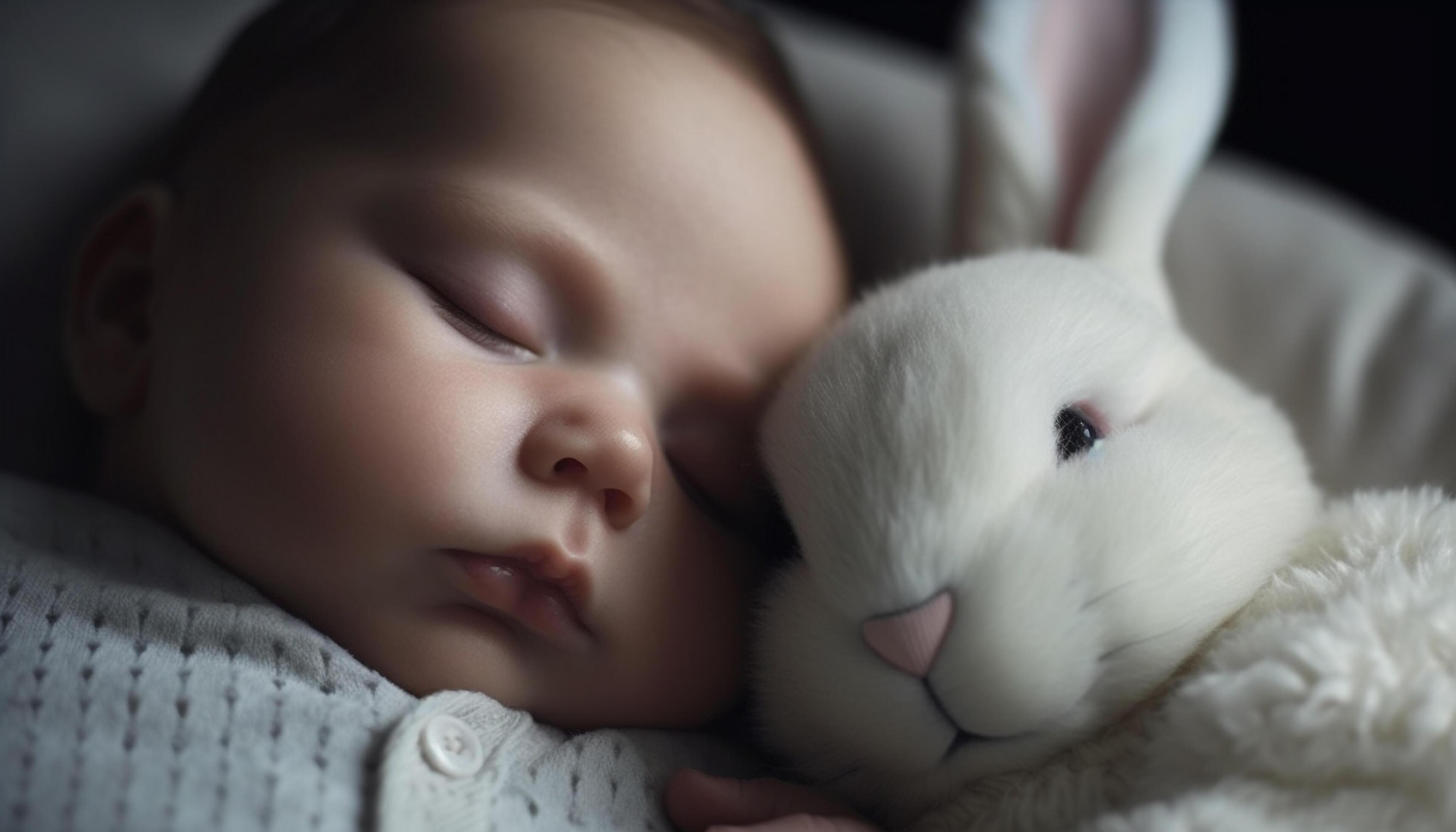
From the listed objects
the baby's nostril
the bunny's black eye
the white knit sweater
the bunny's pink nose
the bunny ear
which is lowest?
the white knit sweater

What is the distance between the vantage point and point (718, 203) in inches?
38.0

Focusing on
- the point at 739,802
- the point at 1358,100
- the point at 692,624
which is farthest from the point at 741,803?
the point at 1358,100

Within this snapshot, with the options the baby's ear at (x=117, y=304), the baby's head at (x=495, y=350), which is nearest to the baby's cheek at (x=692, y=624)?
the baby's head at (x=495, y=350)

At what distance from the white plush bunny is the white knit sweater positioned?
163mm

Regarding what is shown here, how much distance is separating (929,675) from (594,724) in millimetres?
301

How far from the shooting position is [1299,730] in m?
0.66

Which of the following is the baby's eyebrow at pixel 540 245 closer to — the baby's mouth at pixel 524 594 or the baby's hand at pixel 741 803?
the baby's mouth at pixel 524 594

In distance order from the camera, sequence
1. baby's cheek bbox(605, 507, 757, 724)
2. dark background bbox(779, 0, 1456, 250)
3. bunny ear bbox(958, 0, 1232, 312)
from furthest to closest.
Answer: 1. dark background bbox(779, 0, 1456, 250)
2. bunny ear bbox(958, 0, 1232, 312)
3. baby's cheek bbox(605, 507, 757, 724)

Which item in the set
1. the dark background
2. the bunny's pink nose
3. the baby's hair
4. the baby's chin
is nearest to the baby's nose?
the baby's chin

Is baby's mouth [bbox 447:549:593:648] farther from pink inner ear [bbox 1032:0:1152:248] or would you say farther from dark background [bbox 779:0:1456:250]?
dark background [bbox 779:0:1456:250]

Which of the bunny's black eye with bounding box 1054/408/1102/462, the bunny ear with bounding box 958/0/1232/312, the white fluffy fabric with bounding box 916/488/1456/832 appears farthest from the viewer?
the bunny ear with bounding box 958/0/1232/312

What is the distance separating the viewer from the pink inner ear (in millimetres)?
1156

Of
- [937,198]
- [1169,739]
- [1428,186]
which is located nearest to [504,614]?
[1169,739]

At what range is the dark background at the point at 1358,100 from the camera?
1.57 metres
